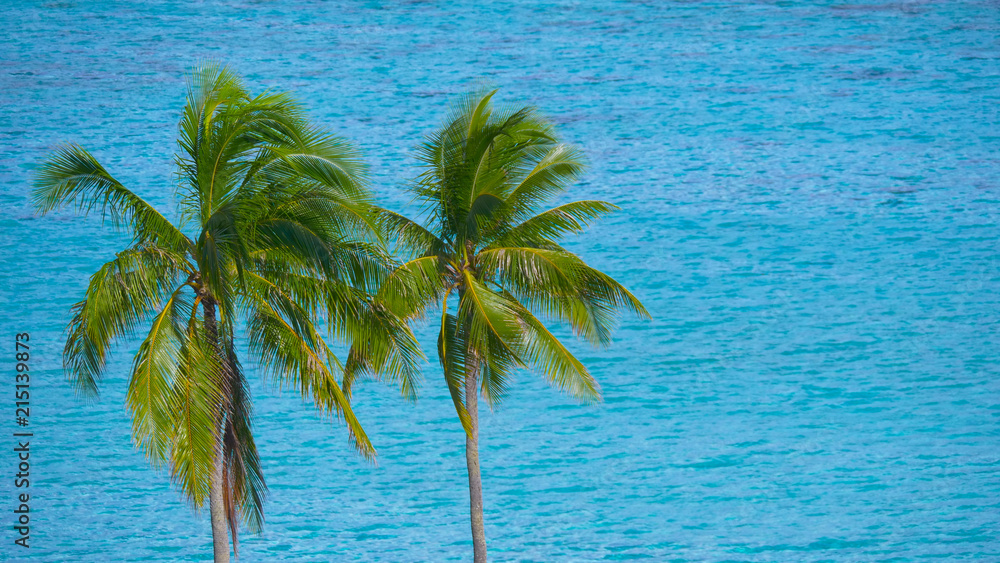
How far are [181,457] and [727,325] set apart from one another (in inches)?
458

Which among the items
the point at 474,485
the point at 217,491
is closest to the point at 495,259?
the point at 474,485

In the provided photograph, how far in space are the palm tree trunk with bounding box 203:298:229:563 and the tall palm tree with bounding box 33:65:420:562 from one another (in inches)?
0.4

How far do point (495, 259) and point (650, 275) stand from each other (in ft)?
33.7

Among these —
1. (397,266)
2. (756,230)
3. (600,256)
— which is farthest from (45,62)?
(397,266)

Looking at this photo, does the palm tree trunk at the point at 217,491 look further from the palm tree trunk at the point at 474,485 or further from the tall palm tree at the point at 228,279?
the palm tree trunk at the point at 474,485

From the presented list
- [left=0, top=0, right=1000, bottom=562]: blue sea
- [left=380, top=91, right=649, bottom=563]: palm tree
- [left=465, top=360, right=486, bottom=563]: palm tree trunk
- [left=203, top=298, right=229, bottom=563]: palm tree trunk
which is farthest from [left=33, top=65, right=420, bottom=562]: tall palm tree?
[left=0, top=0, right=1000, bottom=562]: blue sea

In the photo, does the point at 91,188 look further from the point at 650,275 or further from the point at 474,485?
A: the point at 650,275

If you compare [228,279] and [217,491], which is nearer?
[228,279]

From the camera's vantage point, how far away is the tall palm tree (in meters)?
8.41

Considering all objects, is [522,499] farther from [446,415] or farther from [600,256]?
[600,256]

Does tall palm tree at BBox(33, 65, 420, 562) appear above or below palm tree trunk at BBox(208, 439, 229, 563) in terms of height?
above

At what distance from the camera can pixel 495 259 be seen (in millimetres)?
9766

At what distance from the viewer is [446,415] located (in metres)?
16.5

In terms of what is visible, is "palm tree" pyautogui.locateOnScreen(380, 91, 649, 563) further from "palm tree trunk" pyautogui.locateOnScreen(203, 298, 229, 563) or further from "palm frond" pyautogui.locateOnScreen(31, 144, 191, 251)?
"palm frond" pyautogui.locateOnScreen(31, 144, 191, 251)
